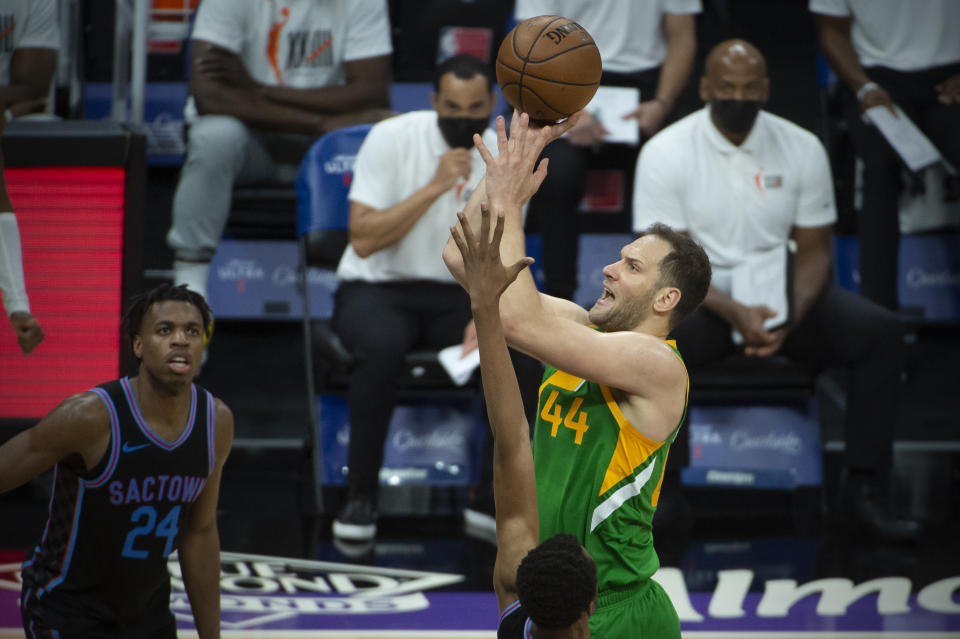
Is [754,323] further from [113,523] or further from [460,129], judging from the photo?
[113,523]

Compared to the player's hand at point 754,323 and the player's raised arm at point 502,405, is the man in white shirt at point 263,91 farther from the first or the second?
the player's raised arm at point 502,405

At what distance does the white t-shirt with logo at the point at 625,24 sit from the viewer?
19.2 ft

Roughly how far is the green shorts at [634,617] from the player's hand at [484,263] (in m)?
0.83

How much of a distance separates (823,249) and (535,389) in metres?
1.41

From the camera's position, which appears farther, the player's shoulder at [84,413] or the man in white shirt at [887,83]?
the man in white shirt at [887,83]

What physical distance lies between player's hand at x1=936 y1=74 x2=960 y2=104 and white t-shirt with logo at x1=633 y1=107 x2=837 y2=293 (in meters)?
0.85

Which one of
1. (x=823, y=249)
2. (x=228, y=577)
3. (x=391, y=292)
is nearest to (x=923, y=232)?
(x=823, y=249)

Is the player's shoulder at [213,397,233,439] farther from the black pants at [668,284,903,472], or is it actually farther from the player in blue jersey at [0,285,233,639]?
the black pants at [668,284,903,472]

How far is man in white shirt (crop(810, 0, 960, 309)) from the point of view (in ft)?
19.0

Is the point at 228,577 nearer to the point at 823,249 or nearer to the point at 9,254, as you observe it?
the point at 9,254

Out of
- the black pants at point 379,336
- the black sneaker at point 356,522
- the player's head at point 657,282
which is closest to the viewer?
the player's head at point 657,282

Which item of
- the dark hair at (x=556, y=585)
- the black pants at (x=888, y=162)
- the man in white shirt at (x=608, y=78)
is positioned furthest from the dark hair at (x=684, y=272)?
the black pants at (x=888, y=162)

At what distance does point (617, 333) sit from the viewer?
9.03 feet

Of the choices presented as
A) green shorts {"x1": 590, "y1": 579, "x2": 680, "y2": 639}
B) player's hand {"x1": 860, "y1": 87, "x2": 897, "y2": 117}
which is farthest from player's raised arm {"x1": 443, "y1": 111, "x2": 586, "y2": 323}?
player's hand {"x1": 860, "y1": 87, "x2": 897, "y2": 117}
